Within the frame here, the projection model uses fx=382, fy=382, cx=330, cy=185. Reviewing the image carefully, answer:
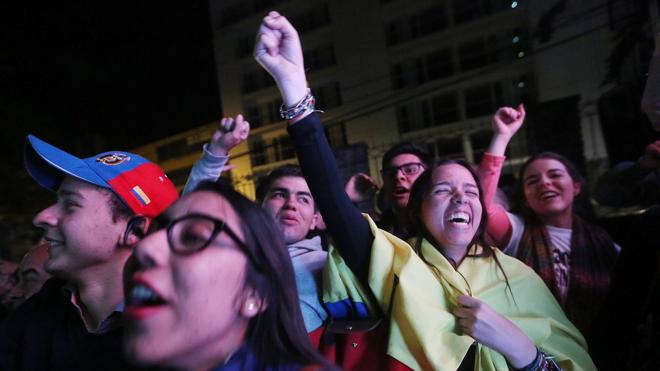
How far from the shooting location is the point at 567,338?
1355mm

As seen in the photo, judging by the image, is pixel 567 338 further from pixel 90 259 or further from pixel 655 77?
pixel 90 259

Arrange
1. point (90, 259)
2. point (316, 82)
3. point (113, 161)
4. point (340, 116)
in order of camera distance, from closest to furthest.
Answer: point (90, 259)
point (113, 161)
point (340, 116)
point (316, 82)

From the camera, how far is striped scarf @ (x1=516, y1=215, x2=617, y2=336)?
1.78 metres

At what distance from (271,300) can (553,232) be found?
68.1 inches

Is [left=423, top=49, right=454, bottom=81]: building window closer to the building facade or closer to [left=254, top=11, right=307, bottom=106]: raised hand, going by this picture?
the building facade

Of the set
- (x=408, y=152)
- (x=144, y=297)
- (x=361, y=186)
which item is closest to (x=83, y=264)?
(x=144, y=297)

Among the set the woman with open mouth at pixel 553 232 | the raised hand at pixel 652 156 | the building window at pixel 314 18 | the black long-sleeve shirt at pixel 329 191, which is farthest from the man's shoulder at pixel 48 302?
the building window at pixel 314 18

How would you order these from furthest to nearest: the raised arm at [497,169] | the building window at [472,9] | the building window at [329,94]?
the building window at [472,9], the building window at [329,94], the raised arm at [497,169]

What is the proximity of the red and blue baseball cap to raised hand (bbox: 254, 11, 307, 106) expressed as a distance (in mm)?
542

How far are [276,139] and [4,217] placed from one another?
3768mm

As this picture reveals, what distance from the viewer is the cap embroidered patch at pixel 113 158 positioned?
4.21 feet

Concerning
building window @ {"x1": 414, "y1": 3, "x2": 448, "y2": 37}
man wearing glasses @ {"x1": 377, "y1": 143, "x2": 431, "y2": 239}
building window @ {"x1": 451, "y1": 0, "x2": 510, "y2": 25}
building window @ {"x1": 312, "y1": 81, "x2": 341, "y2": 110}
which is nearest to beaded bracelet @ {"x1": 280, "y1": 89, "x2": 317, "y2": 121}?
man wearing glasses @ {"x1": 377, "y1": 143, "x2": 431, "y2": 239}

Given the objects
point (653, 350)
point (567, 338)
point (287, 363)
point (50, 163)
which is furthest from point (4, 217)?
point (653, 350)

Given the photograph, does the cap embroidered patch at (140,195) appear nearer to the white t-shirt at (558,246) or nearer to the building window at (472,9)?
the white t-shirt at (558,246)
